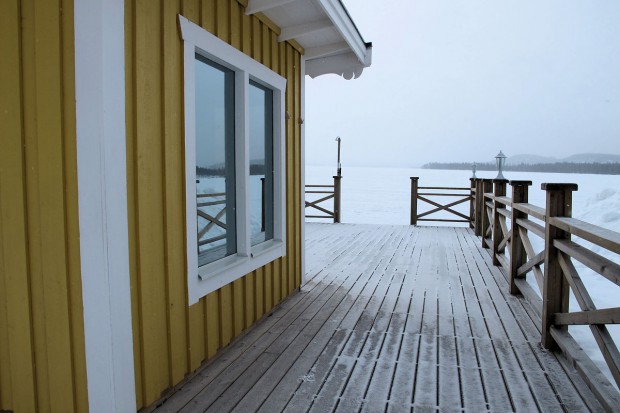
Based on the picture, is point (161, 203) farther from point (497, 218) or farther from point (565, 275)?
point (497, 218)

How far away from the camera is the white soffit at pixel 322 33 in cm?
290

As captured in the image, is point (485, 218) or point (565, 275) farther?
point (485, 218)

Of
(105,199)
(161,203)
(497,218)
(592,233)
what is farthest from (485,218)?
(105,199)

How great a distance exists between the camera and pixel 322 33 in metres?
3.48

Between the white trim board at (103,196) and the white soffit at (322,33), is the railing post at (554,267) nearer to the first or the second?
the white soffit at (322,33)

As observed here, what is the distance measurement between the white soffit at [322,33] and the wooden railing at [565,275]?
197cm

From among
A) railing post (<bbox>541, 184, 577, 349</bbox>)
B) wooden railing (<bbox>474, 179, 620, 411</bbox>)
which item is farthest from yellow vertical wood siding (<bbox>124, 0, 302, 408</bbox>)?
railing post (<bbox>541, 184, 577, 349</bbox>)

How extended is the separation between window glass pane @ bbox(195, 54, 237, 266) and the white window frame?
4 cm

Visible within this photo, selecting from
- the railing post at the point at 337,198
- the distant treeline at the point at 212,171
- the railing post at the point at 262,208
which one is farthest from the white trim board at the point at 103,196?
the railing post at the point at 337,198

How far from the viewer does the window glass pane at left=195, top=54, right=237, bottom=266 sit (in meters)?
2.37

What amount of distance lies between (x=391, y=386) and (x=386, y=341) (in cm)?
62

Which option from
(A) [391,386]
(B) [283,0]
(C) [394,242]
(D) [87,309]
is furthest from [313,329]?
(C) [394,242]

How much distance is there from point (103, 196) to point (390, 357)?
1849 millimetres

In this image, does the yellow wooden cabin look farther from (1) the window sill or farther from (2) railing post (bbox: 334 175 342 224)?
(2) railing post (bbox: 334 175 342 224)
